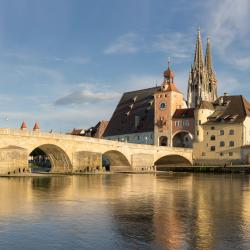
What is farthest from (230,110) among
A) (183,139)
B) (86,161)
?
(86,161)

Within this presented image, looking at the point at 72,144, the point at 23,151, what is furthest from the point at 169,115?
the point at 23,151

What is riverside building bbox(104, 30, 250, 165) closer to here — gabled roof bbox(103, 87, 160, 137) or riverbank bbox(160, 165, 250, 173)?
gabled roof bbox(103, 87, 160, 137)

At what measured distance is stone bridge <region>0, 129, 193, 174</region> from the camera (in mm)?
51969

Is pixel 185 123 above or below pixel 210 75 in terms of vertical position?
below

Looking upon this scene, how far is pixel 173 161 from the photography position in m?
94.2

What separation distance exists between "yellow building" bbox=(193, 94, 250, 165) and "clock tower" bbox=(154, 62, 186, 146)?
6.92m

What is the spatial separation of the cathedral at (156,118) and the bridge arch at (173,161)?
4.03 m

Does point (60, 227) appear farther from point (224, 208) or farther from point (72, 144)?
point (72, 144)

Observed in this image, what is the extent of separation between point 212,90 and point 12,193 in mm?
119640

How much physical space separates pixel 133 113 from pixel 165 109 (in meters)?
13.4

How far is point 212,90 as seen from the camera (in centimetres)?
14362

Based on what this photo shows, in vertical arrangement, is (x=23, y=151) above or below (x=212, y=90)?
below

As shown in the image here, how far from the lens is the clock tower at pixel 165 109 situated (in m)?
96.4

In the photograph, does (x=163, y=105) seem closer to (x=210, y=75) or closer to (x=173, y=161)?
(x=173, y=161)
